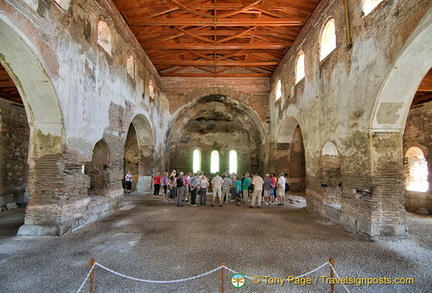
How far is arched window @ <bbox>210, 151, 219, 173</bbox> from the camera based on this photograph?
818 inches

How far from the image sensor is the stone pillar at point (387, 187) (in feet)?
19.1

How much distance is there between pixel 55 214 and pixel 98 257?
7.20 ft

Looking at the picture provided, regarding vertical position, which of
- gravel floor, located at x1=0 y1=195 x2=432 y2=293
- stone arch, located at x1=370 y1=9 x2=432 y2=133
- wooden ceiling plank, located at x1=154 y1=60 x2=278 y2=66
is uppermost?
wooden ceiling plank, located at x1=154 y1=60 x2=278 y2=66

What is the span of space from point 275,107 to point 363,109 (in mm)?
8480

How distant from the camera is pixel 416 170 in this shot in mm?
10578

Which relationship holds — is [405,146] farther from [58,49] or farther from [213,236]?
[58,49]

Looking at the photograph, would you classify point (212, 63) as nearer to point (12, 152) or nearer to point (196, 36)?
point (196, 36)

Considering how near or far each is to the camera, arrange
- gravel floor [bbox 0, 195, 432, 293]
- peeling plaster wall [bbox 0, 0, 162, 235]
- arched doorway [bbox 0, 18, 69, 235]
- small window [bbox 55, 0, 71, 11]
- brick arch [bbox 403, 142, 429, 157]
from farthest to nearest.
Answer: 1. brick arch [bbox 403, 142, 429, 157]
2. small window [bbox 55, 0, 71, 11]
3. arched doorway [bbox 0, 18, 69, 235]
4. peeling plaster wall [bbox 0, 0, 162, 235]
5. gravel floor [bbox 0, 195, 432, 293]

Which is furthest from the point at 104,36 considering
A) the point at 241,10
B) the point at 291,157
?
the point at 291,157

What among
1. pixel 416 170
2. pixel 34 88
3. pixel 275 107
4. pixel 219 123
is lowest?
pixel 416 170

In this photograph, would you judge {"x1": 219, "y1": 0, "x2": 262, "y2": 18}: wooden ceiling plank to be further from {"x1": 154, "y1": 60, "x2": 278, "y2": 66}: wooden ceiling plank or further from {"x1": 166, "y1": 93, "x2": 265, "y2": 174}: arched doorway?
{"x1": 166, "y1": 93, "x2": 265, "y2": 174}: arched doorway

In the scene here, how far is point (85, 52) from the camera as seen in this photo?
23.2 ft

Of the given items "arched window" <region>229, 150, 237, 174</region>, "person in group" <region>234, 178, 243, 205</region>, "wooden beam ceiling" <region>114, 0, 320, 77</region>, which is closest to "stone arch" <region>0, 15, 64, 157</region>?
"wooden beam ceiling" <region>114, 0, 320, 77</region>

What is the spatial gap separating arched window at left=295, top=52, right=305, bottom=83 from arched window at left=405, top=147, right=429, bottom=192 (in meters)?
5.73
